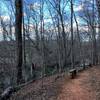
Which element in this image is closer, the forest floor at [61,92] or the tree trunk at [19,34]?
the forest floor at [61,92]

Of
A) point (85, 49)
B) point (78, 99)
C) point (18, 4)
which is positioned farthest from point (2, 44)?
point (85, 49)

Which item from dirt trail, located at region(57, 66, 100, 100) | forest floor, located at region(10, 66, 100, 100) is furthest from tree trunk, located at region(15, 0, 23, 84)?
dirt trail, located at region(57, 66, 100, 100)

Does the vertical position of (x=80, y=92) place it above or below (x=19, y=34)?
below

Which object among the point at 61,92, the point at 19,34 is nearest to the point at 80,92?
the point at 61,92

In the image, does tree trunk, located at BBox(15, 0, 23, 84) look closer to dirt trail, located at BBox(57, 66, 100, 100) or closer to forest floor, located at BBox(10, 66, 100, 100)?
forest floor, located at BBox(10, 66, 100, 100)

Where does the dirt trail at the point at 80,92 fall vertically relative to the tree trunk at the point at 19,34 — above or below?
below

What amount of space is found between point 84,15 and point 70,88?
2695cm

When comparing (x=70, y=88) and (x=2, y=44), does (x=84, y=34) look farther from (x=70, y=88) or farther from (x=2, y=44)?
(x=70, y=88)

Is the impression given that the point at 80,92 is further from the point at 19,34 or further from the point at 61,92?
the point at 19,34

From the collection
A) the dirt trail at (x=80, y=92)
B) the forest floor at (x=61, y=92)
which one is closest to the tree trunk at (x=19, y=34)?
the forest floor at (x=61, y=92)

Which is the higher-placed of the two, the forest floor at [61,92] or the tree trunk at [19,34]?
the tree trunk at [19,34]

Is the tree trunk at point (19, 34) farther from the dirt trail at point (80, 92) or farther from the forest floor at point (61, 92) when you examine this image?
the dirt trail at point (80, 92)

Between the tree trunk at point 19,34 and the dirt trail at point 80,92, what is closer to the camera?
the dirt trail at point 80,92

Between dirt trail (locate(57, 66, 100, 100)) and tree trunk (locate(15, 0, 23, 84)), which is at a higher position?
tree trunk (locate(15, 0, 23, 84))
